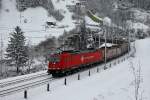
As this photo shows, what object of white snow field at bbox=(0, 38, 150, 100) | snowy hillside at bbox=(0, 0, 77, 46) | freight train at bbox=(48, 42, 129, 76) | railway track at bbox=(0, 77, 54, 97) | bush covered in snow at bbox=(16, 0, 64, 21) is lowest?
white snow field at bbox=(0, 38, 150, 100)

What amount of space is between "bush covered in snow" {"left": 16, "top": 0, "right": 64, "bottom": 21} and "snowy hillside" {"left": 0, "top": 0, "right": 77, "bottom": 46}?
1.25 meters

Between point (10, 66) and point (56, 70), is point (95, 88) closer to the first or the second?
point (56, 70)

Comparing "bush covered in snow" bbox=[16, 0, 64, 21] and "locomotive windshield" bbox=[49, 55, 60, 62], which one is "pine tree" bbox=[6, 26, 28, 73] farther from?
"bush covered in snow" bbox=[16, 0, 64, 21]

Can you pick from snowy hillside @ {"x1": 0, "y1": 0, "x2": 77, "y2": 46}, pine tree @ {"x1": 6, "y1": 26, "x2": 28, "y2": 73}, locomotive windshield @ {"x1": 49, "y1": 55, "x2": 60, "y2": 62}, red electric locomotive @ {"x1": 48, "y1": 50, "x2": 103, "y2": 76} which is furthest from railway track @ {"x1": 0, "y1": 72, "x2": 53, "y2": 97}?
snowy hillside @ {"x1": 0, "y1": 0, "x2": 77, "y2": 46}

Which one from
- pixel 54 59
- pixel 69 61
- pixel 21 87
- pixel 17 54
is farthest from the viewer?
pixel 17 54

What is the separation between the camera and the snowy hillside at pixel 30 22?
87.6 m

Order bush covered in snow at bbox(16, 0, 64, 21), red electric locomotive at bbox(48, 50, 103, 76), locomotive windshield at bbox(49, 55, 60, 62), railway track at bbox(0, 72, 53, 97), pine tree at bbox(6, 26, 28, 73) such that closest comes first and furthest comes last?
railway track at bbox(0, 72, 53, 97) < red electric locomotive at bbox(48, 50, 103, 76) < locomotive windshield at bbox(49, 55, 60, 62) < pine tree at bbox(6, 26, 28, 73) < bush covered in snow at bbox(16, 0, 64, 21)

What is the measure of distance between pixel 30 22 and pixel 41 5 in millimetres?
11728

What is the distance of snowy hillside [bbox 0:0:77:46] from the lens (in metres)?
87.6

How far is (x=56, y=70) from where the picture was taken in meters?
37.1

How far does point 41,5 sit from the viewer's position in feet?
341

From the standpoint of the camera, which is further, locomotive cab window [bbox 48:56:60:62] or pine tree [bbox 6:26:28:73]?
pine tree [bbox 6:26:28:73]

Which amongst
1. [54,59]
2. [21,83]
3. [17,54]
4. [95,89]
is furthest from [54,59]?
[17,54]

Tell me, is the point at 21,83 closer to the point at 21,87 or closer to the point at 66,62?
the point at 21,87
